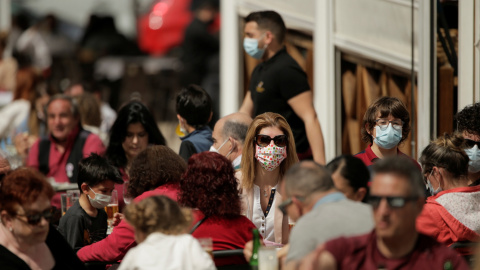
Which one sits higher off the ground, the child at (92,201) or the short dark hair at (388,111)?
the short dark hair at (388,111)

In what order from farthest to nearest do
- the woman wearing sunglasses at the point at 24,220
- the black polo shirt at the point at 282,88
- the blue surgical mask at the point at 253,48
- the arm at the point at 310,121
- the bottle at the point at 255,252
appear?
the blue surgical mask at the point at 253,48 < the black polo shirt at the point at 282,88 < the arm at the point at 310,121 < the bottle at the point at 255,252 < the woman wearing sunglasses at the point at 24,220

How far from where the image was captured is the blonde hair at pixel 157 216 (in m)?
4.56

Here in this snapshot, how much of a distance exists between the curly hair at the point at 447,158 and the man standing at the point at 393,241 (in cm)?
153

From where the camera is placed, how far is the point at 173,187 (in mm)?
5844

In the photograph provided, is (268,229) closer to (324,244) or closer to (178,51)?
(324,244)

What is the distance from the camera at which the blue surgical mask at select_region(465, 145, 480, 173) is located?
601 centimetres

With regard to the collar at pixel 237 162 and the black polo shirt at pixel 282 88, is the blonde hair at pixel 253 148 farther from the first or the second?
the black polo shirt at pixel 282 88

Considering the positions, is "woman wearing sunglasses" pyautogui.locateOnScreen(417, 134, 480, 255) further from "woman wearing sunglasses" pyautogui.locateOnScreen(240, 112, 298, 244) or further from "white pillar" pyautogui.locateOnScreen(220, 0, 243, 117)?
"white pillar" pyautogui.locateOnScreen(220, 0, 243, 117)

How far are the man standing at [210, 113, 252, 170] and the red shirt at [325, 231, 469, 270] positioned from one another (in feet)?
8.85

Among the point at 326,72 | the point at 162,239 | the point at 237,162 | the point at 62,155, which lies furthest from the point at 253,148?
the point at 326,72

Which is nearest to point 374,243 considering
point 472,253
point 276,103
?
point 472,253

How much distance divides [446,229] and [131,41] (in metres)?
12.2

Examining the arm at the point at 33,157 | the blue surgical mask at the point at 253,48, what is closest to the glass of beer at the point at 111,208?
the blue surgical mask at the point at 253,48

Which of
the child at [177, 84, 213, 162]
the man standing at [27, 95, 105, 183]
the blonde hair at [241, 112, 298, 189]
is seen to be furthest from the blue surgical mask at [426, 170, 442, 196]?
the man standing at [27, 95, 105, 183]
